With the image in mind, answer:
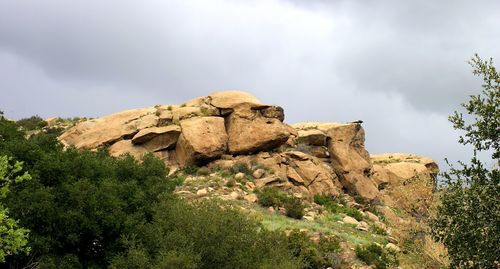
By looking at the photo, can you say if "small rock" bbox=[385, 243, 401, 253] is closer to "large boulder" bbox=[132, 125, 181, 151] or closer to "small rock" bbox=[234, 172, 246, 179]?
"small rock" bbox=[234, 172, 246, 179]

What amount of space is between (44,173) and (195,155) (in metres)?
15.9

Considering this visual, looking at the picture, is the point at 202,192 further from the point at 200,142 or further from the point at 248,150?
the point at 248,150

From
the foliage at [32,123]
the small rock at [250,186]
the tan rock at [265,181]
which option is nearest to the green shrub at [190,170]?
the small rock at [250,186]

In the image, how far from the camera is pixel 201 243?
2317cm

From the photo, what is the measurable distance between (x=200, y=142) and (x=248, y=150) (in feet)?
13.2

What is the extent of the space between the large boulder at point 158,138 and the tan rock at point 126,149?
397 millimetres

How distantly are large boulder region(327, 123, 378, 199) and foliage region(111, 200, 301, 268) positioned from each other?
795 inches

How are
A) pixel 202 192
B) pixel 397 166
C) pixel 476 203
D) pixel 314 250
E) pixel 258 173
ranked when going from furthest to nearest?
pixel 397 166, pixel 258 173, pixel 202 192, pixel 314 250, pixel 476 203

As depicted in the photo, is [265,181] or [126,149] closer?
[265,181]

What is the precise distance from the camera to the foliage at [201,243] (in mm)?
21641

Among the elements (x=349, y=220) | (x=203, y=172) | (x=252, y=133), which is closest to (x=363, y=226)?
(x=349, y=220)

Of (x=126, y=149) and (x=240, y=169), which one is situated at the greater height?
(x=126, y=149)

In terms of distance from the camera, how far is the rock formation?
40.7m

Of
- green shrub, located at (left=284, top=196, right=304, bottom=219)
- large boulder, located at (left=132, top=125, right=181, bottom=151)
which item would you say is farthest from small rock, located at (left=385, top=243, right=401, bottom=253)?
large boulder, located at (left=132, top=125, right=181, bottom=151)
